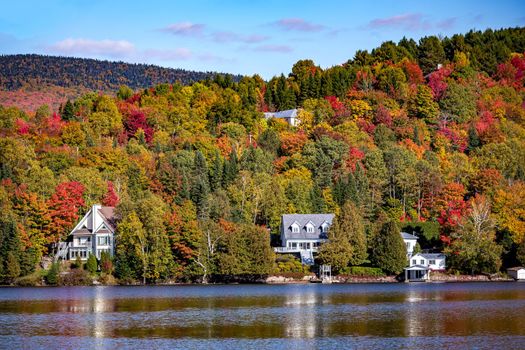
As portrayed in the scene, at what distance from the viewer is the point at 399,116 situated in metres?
156

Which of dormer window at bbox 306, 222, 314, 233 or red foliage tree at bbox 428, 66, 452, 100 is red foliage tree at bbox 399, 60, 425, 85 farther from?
dormer window at bbox 306, 222, 314, 233

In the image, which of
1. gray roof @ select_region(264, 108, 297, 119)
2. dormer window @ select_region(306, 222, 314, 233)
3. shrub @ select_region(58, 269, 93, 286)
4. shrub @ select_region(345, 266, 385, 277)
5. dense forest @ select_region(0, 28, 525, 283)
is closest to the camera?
shrub @ select_region(58, 269, 93, 286)

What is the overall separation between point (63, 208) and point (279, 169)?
36009 millimetres

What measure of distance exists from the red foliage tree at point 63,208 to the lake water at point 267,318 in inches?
729

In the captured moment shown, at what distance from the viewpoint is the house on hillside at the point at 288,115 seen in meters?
159

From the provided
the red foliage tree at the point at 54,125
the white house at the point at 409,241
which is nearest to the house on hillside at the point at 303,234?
the white house at the point at 409,241

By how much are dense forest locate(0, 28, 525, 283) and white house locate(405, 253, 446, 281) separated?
1.28 meters

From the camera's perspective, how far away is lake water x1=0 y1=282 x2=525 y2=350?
155ft

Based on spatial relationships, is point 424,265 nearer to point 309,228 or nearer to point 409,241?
point 409,241

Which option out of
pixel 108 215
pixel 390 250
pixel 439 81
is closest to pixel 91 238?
pixel 108 215

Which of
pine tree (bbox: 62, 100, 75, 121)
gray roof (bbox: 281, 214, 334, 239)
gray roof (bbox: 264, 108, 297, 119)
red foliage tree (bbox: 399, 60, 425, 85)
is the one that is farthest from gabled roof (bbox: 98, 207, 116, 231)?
red foliage tree (bbox: 399, 60, 425, 85)

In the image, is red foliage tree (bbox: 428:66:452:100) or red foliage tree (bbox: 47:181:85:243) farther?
red foliage tree (bbox: 428:66:452:100)

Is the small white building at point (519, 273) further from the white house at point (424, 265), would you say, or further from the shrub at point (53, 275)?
the shrub at point (53, 275)

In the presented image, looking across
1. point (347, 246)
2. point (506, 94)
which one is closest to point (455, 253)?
point (347, 246)
